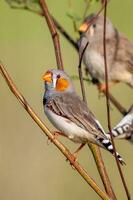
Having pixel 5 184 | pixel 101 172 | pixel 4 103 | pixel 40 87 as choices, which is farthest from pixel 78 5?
pixel 101 172

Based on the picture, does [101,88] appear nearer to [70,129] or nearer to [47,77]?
[47,77]

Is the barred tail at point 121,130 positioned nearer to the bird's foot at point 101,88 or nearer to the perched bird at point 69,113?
the perched bird at point 69,113

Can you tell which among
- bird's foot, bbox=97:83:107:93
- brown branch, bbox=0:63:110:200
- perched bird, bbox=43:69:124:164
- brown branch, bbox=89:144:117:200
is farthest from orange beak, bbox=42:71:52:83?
bird's foot, bbox=97:83:107:93

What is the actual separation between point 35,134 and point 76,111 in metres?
3.45

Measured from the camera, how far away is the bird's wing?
4.22 metres

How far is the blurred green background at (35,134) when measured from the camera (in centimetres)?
730

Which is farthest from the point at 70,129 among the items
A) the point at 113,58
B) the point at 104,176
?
the point at 113,58

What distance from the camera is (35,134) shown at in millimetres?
7781

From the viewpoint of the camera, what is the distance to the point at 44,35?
975 centimetres

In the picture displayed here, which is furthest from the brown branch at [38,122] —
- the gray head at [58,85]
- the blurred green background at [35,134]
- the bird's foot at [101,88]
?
the blurred green background at [35,134]

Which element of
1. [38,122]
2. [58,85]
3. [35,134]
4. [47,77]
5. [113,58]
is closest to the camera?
[38,122]

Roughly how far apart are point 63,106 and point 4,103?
333cm

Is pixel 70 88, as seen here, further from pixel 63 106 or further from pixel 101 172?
pixel 101 172

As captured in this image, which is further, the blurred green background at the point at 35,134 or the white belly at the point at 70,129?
the blurred green background at the point at 35,134
